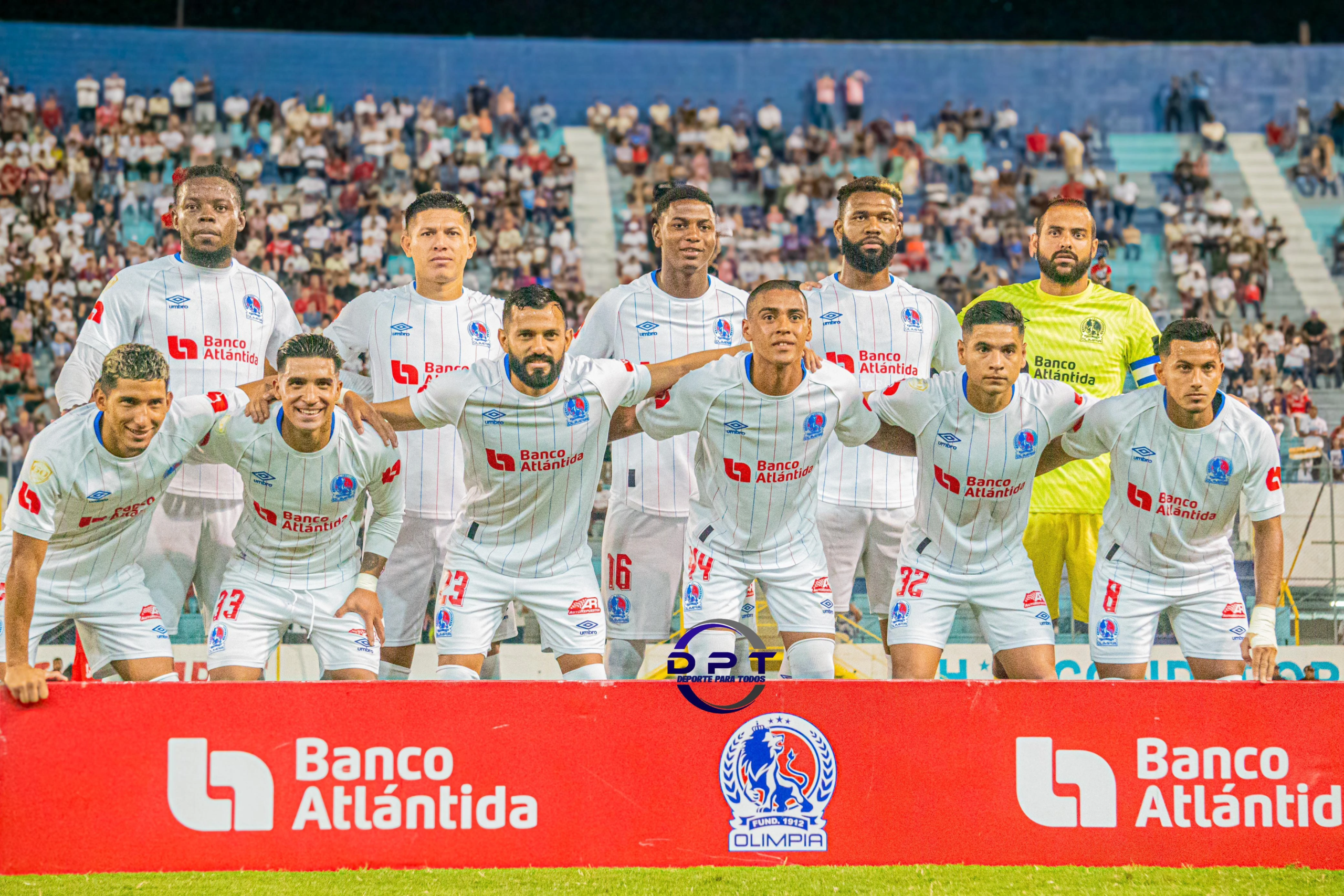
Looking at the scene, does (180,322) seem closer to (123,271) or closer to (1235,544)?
(123,271)

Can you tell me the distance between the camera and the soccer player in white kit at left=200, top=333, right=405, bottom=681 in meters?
5.48

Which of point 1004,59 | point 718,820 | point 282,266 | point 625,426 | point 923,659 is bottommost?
point 718,820

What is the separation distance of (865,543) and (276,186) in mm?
17838

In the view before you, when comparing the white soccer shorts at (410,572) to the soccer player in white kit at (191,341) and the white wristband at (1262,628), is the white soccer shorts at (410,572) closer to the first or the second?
the soccer player in white kit at (191,341)

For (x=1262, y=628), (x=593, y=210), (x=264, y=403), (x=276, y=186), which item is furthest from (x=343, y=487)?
(x=593, y=210)

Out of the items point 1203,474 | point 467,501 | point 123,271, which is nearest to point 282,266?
point 123,271

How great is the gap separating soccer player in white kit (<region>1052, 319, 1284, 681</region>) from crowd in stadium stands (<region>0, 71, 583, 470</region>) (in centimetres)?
1400

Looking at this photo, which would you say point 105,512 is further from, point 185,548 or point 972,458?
point 972,458

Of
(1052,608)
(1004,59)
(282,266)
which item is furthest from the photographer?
(1004,59)

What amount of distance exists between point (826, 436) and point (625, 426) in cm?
89

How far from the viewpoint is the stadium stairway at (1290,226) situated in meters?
21.4

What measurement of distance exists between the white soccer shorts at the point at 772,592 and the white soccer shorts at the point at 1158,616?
1238mm

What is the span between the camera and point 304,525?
18.6 feet

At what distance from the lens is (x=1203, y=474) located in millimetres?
5605
